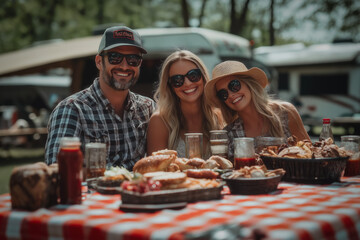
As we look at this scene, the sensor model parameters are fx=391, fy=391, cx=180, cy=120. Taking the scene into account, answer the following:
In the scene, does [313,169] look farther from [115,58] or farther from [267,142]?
[115,58]

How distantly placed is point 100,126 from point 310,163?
2.03 metres

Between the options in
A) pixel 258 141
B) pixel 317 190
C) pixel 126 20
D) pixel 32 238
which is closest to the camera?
pixel 32 238

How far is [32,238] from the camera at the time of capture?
66.4 inches

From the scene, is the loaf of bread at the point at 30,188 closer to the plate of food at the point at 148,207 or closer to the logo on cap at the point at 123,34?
the plate of food at the point at 148,207

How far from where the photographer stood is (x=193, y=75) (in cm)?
395

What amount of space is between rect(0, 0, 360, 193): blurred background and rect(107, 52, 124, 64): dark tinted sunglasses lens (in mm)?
1790

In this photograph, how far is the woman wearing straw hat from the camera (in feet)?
12.4

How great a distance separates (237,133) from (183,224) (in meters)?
2.37

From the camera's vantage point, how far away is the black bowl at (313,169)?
2.46 meters

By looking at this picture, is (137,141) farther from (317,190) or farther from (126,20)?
(126,20)

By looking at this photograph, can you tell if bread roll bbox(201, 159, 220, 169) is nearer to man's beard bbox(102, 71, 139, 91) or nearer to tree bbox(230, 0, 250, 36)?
man's beard bbox(102, 71, 139, 91)

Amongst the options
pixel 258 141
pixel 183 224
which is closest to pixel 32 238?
pixel 183 224

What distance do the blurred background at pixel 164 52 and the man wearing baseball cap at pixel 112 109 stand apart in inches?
65.2

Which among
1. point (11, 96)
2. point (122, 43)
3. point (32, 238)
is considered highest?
point (11, 96)
